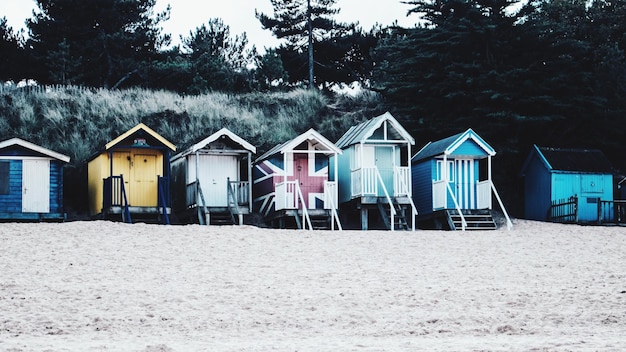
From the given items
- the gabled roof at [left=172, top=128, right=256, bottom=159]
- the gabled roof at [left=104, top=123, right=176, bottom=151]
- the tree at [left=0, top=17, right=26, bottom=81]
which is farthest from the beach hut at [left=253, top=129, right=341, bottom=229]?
the tree at [left=0, top=17, right=26, bottom=81]

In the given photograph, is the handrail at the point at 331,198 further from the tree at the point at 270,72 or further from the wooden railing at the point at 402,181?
the tree at the point at 270,72

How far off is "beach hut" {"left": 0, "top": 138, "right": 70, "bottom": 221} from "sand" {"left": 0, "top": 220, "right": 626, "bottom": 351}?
2653 millimetres

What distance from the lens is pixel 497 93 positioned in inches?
1594

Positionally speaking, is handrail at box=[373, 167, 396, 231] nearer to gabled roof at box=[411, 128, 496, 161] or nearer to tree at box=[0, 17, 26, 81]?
gabled roof at box=[411, 128, 496, 161]

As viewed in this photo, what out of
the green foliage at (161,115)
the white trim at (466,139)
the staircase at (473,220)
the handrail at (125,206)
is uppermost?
the green foliage at (161,115)

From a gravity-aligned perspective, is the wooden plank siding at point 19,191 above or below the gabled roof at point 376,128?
below

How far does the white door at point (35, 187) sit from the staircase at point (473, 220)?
12.9m

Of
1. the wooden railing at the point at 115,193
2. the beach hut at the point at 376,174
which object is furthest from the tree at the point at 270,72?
the wooden railing at the point at 115,193

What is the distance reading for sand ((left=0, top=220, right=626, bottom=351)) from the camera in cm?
1748

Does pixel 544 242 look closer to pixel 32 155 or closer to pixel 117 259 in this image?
pixel 117 259

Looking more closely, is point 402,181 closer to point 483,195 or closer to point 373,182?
point 373,182

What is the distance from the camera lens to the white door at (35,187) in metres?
34.0

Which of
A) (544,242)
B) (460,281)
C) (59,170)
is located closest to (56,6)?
(59,170)

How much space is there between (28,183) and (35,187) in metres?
0.24
